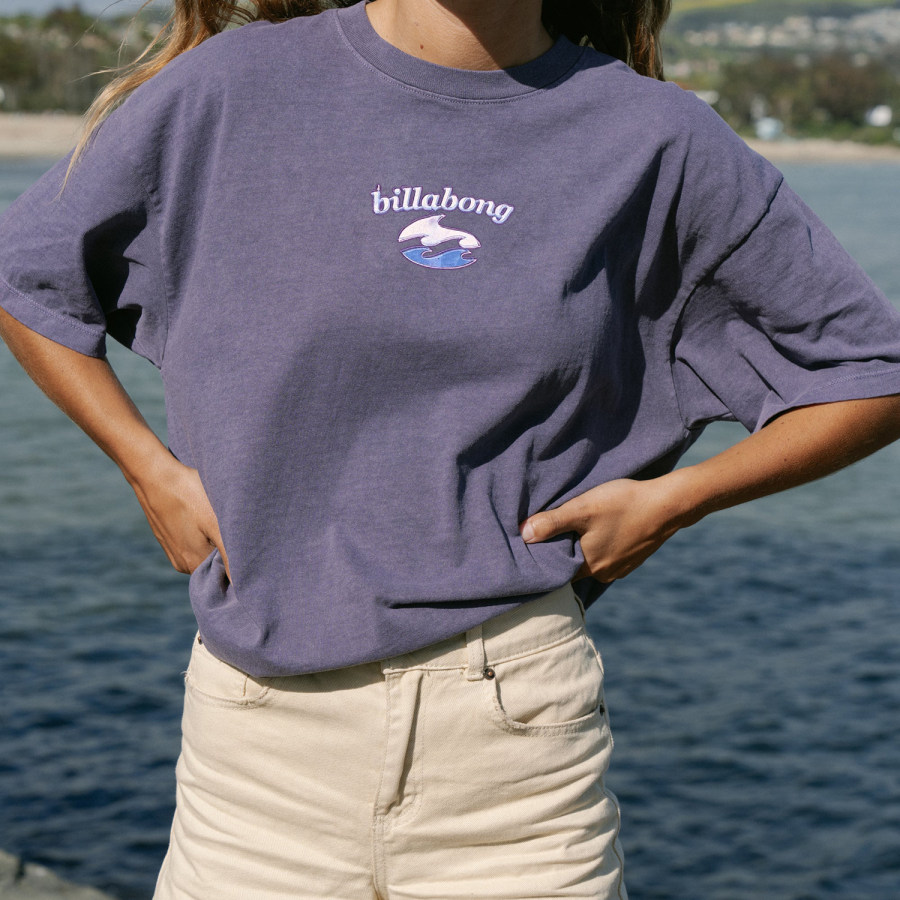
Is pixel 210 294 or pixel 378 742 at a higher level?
pixel 210 294

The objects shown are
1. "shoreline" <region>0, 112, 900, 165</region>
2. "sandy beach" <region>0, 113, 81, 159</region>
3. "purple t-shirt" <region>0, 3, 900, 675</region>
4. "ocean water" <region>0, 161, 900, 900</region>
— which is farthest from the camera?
"shoreline" <region>0, 112, 900, 165</region>

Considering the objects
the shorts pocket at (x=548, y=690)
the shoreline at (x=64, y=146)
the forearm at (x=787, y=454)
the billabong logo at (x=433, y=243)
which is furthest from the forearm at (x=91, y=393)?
the shoreline at (x=64, y=146)

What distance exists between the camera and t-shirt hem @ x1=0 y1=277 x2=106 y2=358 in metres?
1.73

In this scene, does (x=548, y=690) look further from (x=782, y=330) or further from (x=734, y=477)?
(x=782, y=330)

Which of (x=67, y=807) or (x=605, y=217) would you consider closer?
(x=605, y=217)

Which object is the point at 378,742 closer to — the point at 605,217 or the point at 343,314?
the point at 343,314

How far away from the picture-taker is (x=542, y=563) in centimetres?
166

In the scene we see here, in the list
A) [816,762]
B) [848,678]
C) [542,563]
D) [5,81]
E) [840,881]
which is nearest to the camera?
[542,563]

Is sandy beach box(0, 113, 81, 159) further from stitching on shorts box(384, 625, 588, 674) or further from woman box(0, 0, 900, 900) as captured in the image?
stitching on shorts box(384, 625, 588, 674)

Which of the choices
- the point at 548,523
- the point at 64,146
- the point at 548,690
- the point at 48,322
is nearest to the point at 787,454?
the point at 548,523

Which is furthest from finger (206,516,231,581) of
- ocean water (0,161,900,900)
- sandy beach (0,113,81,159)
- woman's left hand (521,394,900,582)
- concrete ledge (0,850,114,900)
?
sandy beach (0,113,81,159)

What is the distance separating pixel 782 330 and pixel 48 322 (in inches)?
39.9

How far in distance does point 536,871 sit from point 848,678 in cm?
718

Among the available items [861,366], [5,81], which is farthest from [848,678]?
[5,81]
